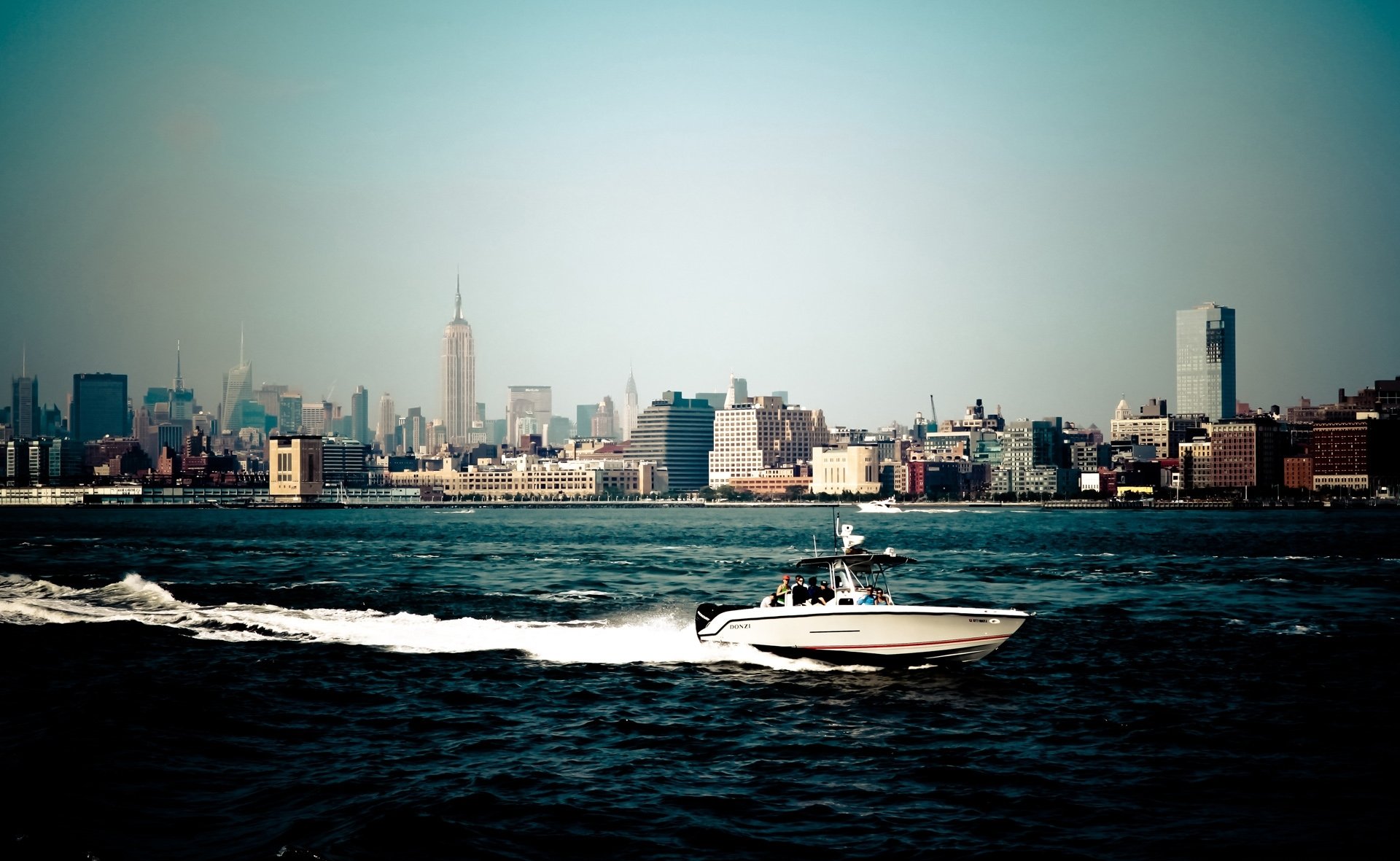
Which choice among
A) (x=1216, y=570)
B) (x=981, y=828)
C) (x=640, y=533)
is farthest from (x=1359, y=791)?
(x=640, y=533)

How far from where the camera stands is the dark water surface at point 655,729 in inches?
868

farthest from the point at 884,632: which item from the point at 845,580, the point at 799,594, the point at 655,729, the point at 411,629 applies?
the point at 411,629

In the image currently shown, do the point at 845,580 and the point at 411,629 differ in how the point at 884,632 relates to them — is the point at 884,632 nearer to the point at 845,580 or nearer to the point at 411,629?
the point at 845,580

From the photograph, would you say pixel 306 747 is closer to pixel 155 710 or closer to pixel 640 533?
pixel 155 710

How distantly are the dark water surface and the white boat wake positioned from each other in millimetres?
220

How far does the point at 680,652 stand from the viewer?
39.8 m

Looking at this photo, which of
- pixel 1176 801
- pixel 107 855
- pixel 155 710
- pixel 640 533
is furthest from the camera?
pixel 640 533

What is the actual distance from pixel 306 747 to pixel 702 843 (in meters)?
11.1

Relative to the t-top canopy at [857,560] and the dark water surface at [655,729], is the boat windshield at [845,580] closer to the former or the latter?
the t-top canopy at [857,560]

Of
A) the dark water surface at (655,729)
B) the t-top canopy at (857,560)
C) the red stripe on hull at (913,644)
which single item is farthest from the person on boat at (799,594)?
the red stripe on hull at (913,644)

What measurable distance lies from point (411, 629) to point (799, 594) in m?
16.9

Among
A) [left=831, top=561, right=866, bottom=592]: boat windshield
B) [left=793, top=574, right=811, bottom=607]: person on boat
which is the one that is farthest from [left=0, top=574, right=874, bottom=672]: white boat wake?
[left=831, top=561, right=866, bottom=592]: boat windshield

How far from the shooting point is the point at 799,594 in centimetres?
3628

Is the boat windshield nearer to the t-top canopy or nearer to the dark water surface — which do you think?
the t-top canopy
